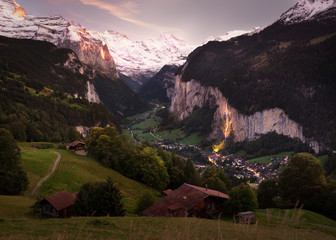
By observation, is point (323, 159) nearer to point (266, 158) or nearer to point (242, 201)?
point (266, 158)

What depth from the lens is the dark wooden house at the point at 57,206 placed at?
2753 centimetres

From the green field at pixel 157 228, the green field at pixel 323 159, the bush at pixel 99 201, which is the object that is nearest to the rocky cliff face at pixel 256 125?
the green field at pixel 323 159

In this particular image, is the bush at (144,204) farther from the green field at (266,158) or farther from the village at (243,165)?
the green field at (266,158)

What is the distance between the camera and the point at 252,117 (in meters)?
174

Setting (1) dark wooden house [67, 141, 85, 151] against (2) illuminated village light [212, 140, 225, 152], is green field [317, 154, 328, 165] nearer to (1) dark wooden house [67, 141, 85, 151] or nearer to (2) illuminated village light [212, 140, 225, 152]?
(2) illuminated village light [212, 140, 225, 152]

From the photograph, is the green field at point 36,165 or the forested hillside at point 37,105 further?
the forested hillside at point 37,105

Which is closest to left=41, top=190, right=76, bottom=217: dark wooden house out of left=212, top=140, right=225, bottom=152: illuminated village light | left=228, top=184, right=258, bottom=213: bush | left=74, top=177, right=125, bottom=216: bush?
left=74, top=177, right=125, bottom=216: bush

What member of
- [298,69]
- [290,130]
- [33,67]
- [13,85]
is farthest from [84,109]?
[298,69]

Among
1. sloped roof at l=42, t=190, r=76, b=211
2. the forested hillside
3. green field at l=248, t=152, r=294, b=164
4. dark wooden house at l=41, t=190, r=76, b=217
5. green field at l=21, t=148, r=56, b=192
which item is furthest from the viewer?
green field at l=248, t=152, r=294, b=164

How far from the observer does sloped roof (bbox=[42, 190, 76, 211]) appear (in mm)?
27688

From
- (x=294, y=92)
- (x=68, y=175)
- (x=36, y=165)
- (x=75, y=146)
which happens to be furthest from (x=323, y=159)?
(x=36, y=165)

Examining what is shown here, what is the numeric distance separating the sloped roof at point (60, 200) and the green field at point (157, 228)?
20.7ft

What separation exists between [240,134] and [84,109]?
352 ft

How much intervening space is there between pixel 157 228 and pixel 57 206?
1374 centimetres
